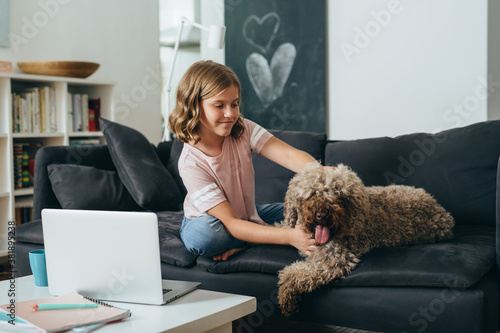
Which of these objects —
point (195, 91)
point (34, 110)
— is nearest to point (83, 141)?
point (34, 110)

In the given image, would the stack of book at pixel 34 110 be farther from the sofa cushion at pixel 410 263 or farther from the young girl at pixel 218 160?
the sofa cushion at pixel 410 263

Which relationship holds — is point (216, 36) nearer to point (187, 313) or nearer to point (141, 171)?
point (141, 171)

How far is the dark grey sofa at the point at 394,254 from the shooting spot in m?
1.67

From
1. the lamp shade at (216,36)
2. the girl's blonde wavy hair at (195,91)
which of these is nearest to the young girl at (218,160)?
the girl's blonde wavy hair at (195,91)

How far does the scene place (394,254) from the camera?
70.1 inches

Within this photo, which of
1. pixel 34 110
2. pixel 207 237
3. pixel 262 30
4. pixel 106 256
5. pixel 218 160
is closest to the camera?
pixel 106 256

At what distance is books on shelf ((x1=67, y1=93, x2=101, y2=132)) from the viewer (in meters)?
3.91

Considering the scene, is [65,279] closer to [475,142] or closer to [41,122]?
[475,142]

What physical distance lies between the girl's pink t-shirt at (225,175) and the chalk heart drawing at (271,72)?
254 cm

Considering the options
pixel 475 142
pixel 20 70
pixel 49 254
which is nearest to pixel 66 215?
pixel 49 254

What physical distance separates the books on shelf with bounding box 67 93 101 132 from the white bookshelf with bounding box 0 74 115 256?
2.1 inches

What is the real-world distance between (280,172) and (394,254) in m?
0.99

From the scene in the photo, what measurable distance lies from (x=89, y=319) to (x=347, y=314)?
36.2 inches

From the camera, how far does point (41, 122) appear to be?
370cm
